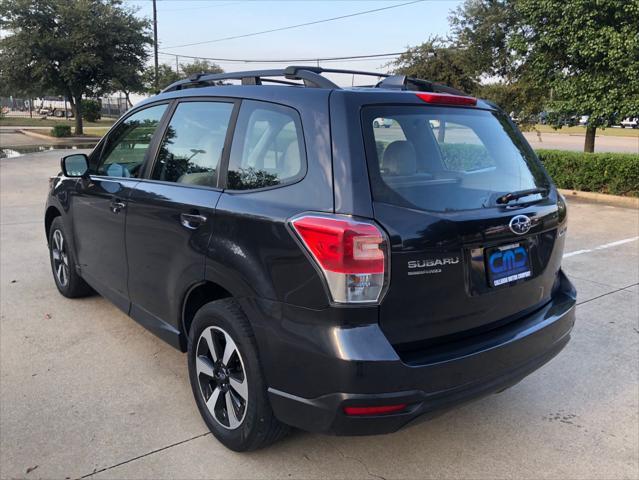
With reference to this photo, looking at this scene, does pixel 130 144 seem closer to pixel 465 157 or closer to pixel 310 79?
pixel 310 79

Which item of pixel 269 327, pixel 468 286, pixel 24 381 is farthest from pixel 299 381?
pixel 24 381

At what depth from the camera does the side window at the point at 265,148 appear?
7.93 ft

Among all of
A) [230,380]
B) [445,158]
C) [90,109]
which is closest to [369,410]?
[230,380]

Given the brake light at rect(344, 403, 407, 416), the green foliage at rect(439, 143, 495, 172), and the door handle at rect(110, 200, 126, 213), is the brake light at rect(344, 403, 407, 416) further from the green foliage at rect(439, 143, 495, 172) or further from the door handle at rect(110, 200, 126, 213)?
the door handle at rect(110, 200, 126, 213)

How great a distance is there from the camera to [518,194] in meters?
2.68

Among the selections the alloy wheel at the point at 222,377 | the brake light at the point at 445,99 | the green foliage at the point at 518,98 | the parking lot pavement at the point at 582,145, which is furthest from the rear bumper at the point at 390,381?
the parking lot pavement at the point at 582,145

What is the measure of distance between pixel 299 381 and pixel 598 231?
24.7 ft

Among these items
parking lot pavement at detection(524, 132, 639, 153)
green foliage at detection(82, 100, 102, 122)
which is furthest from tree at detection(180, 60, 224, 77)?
parking lot pavement at detection(524, 132, 639, 153)

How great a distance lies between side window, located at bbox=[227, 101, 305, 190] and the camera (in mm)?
2416

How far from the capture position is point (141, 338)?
160 inches

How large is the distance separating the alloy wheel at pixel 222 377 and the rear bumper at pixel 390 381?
0.93 ft

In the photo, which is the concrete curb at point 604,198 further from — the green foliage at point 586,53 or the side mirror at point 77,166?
the side mirror at point 77,166

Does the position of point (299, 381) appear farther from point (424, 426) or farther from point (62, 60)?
point (62, 60)

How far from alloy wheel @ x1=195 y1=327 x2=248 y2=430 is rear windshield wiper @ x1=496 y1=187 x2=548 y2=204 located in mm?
1408
